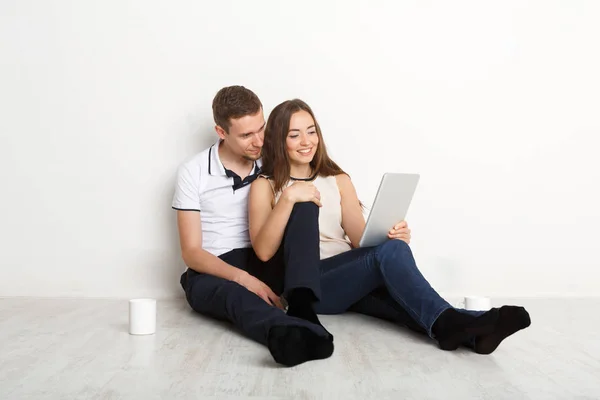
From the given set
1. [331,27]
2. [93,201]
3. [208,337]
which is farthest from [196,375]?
[331,27]

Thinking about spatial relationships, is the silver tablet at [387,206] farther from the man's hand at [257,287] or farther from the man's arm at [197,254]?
the man's arm at [197,254]

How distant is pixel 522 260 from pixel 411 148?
0.79 metres

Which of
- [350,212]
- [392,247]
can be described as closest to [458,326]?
[392,247]

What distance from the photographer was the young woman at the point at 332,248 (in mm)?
2145

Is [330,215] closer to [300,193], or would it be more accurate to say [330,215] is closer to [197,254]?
[300,193]

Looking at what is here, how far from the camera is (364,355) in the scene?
85.7 inches

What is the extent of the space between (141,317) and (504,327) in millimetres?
1214

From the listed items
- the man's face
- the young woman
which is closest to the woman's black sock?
the young woman

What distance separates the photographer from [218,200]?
2998mm

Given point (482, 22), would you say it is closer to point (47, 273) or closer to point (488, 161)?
point (488, 161)

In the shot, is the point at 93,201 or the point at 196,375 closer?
the point at 196,375

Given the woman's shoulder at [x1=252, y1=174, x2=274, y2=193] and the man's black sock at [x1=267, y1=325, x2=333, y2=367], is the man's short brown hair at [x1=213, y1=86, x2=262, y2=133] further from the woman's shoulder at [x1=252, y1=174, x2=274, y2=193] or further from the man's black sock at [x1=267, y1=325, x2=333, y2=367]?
the man's black sock at [x1=267, y1=325, x2=333, y2=367]

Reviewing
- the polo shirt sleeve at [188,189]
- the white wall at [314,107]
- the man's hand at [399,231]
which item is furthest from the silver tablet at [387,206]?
the white wall at [314,107]

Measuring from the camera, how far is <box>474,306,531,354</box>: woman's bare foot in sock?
1.99m
